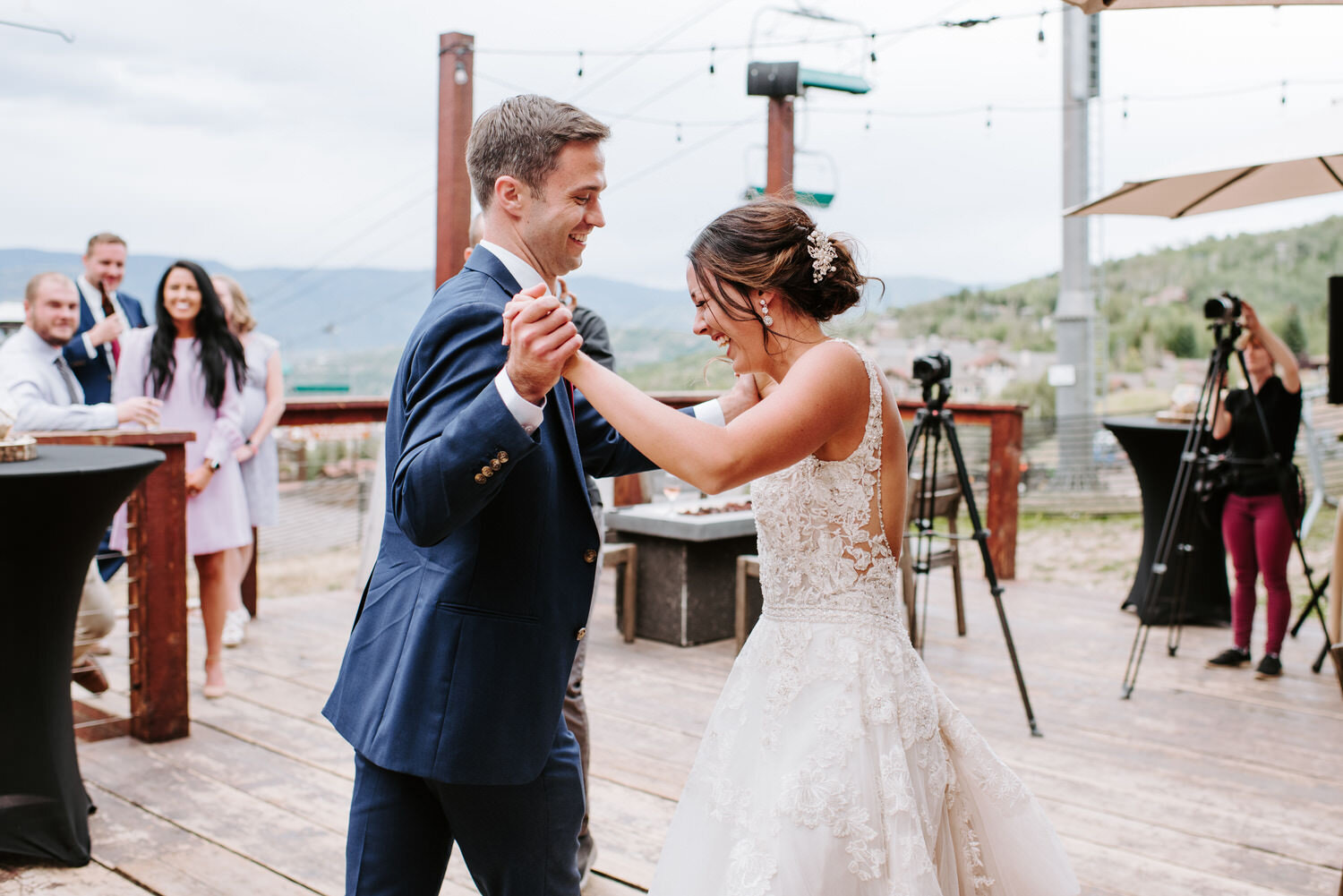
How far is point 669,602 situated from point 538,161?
11.4ft

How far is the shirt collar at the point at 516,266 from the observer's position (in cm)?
134

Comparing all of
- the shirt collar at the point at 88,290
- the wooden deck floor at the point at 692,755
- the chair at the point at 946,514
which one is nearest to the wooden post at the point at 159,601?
the wooden deck floor at the point at 692,755

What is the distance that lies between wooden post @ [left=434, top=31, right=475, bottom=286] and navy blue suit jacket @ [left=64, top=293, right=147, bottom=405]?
4.75 ft

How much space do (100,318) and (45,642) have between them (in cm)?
243

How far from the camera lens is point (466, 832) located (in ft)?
4.30

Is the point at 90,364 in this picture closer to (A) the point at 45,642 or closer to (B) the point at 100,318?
(B) the point at 100,318

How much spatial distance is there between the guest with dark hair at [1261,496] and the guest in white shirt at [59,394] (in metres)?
4.26

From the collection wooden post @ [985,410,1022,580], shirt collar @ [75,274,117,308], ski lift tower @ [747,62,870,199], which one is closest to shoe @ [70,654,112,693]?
shirt collar @ [75,274,117,308]

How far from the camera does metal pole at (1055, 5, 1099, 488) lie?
812cm

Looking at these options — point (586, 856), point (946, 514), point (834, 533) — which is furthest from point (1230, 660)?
point (834, 533)

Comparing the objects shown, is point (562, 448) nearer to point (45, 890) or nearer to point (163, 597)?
point (45, 890)

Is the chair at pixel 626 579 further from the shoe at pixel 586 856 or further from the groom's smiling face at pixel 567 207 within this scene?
the groom's smiling face at pixel 567 207

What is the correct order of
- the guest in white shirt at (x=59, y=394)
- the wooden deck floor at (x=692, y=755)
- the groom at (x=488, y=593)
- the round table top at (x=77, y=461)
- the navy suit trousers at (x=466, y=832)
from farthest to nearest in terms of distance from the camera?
the guest in white shirt at (x=59, y=394) < the wooden deck floor at (x=692, y=755) < the round table top at (x=77, y=461) < the navy suit trousers at (x=466, y=832) < the groom at (x=488, y=593)

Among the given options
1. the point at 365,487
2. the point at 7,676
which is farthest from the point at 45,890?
the point at 365,487
